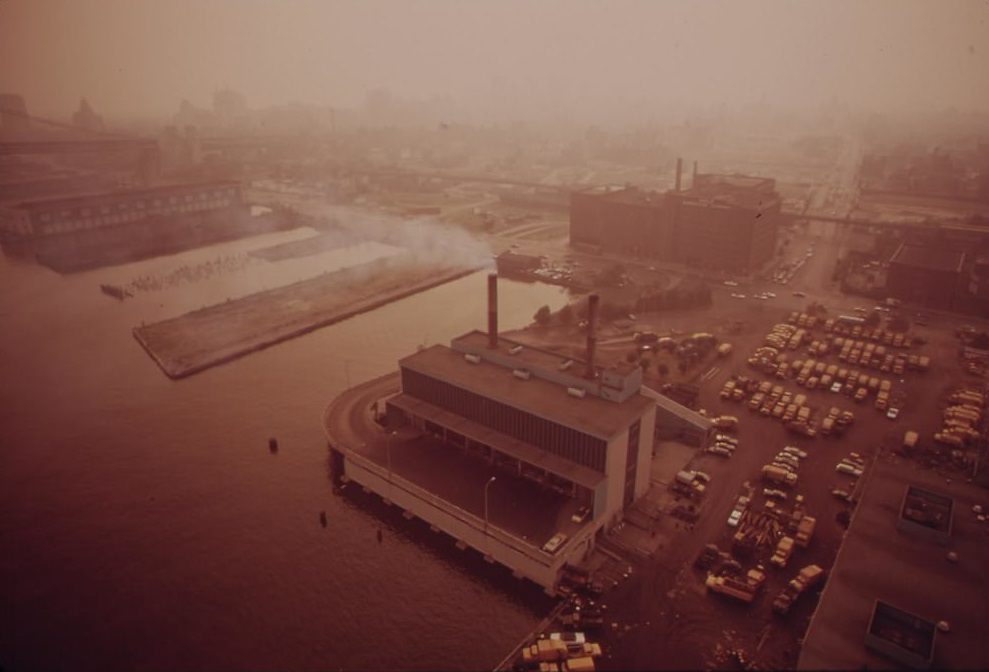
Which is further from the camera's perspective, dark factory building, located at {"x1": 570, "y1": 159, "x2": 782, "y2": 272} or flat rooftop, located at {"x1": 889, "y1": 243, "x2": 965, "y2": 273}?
dark factory building, located at {"x1": 570, "y1": 159, "x2": 782, "y2": 272}

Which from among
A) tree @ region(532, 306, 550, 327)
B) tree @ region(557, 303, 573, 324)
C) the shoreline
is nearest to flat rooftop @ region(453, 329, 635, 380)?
tree @ region(532, 306, 550, 327)

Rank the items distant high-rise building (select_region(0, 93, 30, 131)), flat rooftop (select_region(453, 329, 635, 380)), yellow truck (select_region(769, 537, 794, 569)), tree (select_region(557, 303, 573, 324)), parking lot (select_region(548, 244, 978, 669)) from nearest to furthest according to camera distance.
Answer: parking lot (select_region(548, 244, 978, 669))
yellow truck (select_region(769, 537, 794, 569))
flat rooftop (select_region(453, 329, 635, 380))
tree (select_region(557, 303, 573, 324))
distant high-rise building (select_region(0, 93, 30, 131))

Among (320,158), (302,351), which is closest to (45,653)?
(302,351)

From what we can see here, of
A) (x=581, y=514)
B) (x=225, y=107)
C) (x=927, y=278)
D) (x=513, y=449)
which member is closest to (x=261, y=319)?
(x=513, y=449)

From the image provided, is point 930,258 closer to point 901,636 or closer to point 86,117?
point 901,636

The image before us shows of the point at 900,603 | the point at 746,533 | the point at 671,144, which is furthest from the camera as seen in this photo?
the point at 671,144

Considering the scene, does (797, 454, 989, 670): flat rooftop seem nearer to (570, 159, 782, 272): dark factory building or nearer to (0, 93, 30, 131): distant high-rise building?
(570, 159, 782, 272): dark factory building

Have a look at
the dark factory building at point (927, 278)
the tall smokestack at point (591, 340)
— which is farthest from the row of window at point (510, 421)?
the dark factory building at point (927, 278)

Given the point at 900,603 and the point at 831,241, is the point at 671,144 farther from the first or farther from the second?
the point at 900,603
